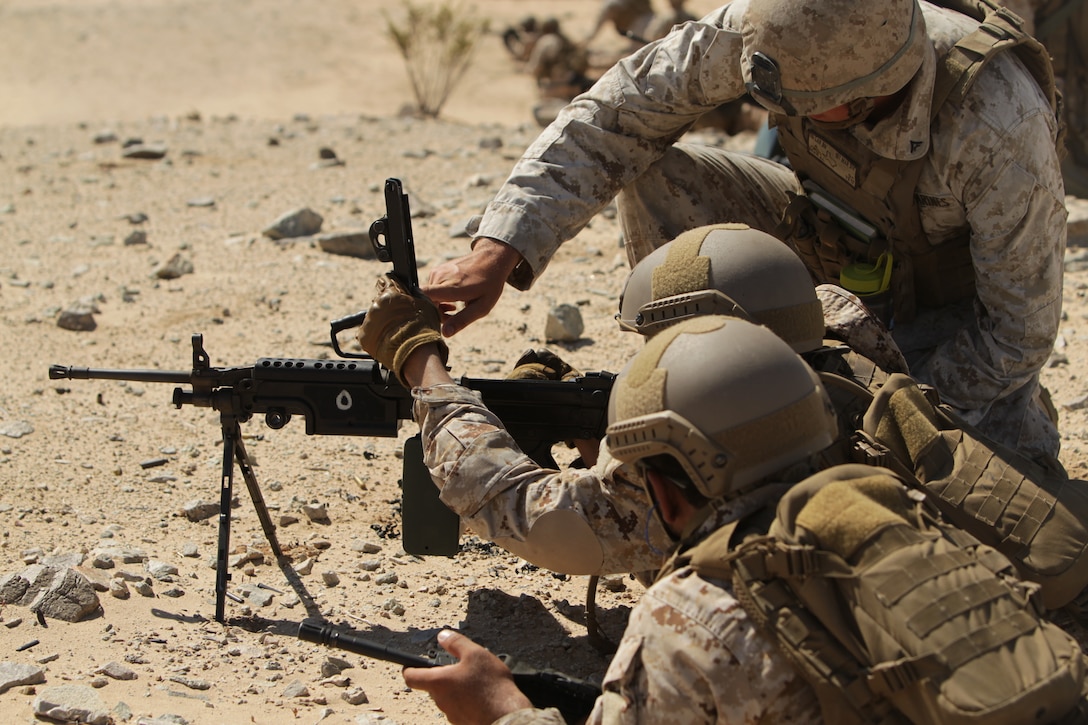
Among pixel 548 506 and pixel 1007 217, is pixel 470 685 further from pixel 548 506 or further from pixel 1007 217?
pixel 1007 217

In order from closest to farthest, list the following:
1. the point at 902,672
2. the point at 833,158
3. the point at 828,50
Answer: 1. the point at 902,672
2. the point at 828,50
3. the point at 833,158

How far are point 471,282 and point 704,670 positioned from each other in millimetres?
2025

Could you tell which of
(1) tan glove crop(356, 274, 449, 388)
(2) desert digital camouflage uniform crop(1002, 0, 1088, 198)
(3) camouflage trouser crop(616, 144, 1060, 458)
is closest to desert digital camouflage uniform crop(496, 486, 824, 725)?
(1) tan glove crop(356, 274, 449, 388)

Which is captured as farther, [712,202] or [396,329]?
[712,202]

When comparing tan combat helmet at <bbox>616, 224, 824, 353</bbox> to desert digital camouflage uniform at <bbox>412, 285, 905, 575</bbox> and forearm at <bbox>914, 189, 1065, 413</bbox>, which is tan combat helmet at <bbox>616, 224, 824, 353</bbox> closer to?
desert digital camouflage uniform at <bbox>412, 285, 905, 575</bbox>

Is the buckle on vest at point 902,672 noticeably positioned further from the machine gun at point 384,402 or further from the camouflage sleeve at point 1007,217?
the camouflage sleeve at point 1007,217

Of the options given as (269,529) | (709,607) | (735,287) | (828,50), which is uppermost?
(828,50)

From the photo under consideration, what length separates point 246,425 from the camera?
5.05m

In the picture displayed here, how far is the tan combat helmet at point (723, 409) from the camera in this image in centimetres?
237

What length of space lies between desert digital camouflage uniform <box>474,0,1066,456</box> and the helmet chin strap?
5cm

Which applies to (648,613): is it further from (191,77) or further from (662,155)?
(191,77)

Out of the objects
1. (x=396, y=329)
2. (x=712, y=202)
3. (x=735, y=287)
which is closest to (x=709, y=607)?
(x=735, y=287)

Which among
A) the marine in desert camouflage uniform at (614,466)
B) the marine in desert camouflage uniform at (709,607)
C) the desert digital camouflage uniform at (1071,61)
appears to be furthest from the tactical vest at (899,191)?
the desert digital camouflage uniform at (1071,61)

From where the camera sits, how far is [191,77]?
19.5 meters
